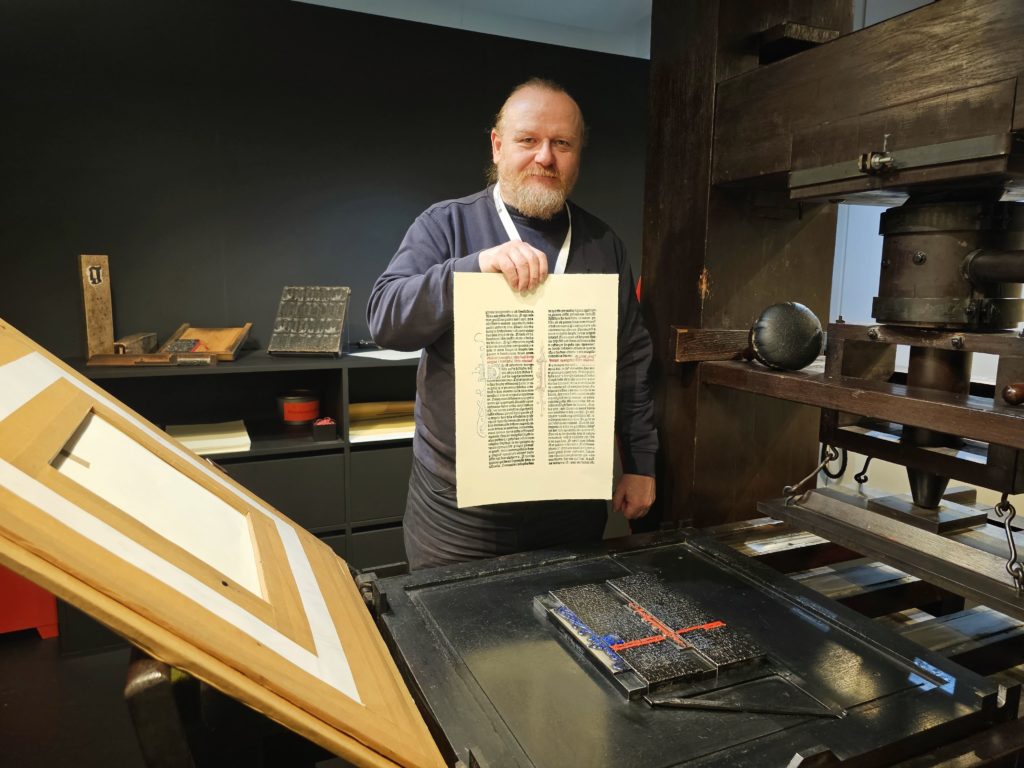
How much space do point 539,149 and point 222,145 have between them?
2.12 m

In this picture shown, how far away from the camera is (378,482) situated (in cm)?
302

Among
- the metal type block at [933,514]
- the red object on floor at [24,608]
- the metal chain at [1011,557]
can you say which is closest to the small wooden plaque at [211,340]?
the red object on floor at [24,608]

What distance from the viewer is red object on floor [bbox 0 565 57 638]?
2758 mm

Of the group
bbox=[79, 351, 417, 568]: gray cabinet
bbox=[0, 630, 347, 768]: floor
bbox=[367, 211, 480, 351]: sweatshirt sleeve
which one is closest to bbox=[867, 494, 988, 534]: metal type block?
bbox=[367, 211, 480, 351]: sweatshirt sleeve

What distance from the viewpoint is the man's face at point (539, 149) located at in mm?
1460

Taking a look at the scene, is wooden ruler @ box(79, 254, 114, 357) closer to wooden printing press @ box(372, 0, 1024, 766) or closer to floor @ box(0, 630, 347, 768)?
floor @ box(0, 630, 347, 768)

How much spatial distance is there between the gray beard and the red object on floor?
2.62 metres

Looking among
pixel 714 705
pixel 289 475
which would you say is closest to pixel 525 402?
pixel 714 705

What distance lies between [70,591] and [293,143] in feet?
9.95

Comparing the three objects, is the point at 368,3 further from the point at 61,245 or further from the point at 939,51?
the point at 939,51

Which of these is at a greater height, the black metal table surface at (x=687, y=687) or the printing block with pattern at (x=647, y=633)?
the printing block with pattern at (x=647, y=633)

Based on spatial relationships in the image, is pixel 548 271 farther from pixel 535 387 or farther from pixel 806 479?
pixel 806 479

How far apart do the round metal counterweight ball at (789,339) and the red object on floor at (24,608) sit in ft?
9.70

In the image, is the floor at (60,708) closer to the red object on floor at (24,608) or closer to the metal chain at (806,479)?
the red object on floor at (24,608)
